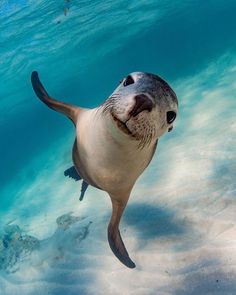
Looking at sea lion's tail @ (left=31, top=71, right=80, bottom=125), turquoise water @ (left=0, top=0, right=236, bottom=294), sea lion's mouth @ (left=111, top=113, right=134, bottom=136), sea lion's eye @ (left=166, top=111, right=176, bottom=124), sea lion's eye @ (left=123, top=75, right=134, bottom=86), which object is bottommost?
turquoise water @ (left=0, top=0, right=236, bottom=294)

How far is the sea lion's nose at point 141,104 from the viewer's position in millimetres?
1711

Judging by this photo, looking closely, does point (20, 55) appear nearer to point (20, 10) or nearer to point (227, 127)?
point (20, 10)

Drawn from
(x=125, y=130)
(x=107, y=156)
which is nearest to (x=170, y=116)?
(x=125, y=130)

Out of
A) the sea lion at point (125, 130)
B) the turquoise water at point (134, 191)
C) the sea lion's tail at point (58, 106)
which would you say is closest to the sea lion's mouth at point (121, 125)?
the sea lion at point (125, 130)

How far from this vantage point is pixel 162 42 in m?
31.9

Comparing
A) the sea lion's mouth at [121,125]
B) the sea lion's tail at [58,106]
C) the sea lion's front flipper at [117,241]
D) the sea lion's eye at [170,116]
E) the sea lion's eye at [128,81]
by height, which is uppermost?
the sea lion's eye at [128,81]

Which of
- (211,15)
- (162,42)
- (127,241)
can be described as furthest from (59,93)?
(127,241)

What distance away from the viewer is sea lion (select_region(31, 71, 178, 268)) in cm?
178

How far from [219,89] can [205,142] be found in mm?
4166

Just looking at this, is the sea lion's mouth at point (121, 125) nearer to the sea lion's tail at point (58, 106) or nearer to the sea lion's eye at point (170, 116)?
the sea lion's eye at point (170, 116)

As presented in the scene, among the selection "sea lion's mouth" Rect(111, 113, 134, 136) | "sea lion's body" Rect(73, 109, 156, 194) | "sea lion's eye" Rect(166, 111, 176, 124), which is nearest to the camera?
"sea lion's mouth" Rect(111, 113, 134, 136)

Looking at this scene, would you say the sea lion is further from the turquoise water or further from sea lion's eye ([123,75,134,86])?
the turquoise water

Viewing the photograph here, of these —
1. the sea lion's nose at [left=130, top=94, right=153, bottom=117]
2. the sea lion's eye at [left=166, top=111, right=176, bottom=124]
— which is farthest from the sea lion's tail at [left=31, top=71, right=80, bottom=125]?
the sea lion's nose at [left=130, top=94, right=153, bottom=117]

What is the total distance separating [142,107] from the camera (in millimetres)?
1731
